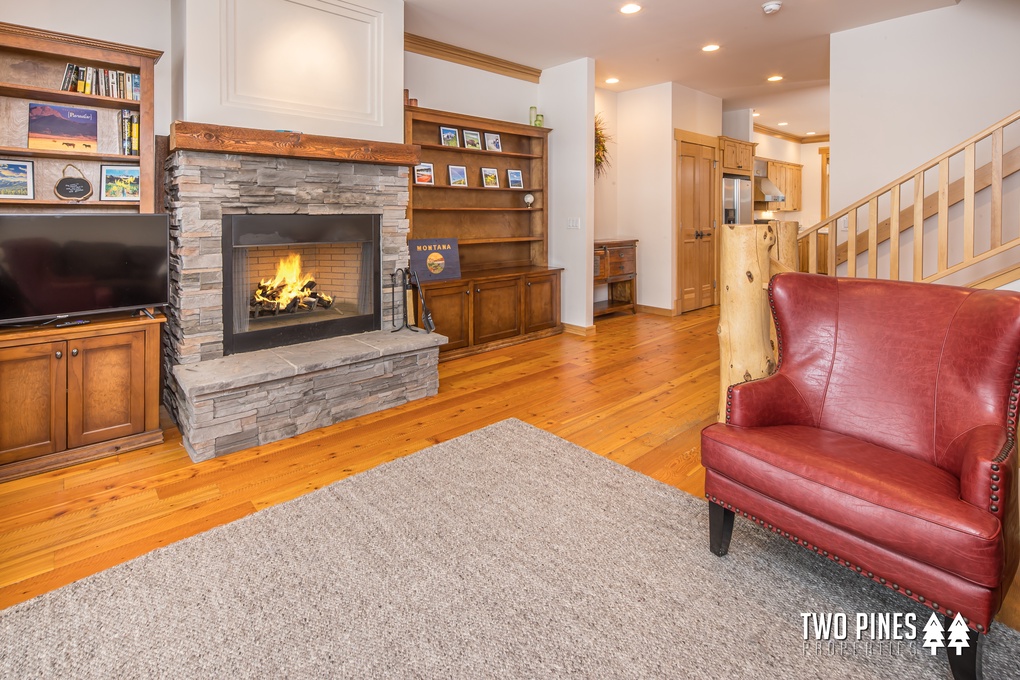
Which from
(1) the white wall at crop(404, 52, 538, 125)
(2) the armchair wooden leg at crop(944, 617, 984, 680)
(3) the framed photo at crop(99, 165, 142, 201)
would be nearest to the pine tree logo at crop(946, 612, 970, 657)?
(2) the armchair wooden leg at crop(944, 617, 984, 680)

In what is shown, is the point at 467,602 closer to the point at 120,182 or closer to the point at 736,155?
the point at 120,182

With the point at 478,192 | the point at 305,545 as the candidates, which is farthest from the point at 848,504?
the point at 478,192

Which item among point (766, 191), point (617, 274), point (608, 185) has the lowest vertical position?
point (617, 274)

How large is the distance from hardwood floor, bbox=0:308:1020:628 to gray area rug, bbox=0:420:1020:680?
0.20 m

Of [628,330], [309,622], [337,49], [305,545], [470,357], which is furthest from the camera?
[628,330]

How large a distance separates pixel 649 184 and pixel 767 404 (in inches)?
212

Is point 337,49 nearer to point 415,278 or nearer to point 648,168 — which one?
point 415,278

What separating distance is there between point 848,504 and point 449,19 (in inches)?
172

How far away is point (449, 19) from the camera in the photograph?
441 cm

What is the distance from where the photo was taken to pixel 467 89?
5371 mm

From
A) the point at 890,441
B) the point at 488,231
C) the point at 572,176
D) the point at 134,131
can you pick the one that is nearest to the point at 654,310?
the point at 572,176

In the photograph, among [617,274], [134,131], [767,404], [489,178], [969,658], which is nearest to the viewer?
[969,658]

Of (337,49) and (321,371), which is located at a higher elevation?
(337,49)

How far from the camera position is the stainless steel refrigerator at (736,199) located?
7.64 m
